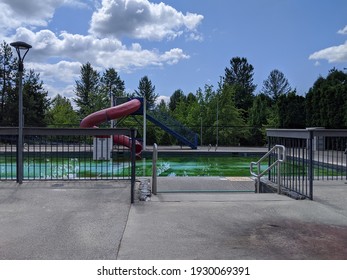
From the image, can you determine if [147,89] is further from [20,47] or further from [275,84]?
[20,47]

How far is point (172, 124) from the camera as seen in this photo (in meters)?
25.8

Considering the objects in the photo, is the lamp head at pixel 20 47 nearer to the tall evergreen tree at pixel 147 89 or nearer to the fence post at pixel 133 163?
the fence post at pixel 133 163

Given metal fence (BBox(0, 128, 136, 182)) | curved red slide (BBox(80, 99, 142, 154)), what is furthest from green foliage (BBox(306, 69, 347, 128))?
metal fence (BBox(0, 128, 136, 182))

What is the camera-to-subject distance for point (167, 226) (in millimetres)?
4828

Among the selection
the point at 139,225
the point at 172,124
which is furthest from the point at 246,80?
the point at 139,225

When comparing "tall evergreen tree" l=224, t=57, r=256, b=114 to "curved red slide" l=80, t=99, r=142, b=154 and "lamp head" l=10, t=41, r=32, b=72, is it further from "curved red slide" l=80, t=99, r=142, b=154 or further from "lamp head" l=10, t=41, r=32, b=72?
"lamp head" l=10, t=41, r=32, b=72

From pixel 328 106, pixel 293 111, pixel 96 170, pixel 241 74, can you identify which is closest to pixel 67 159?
pixel 96 170

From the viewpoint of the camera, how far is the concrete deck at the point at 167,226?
3.81m

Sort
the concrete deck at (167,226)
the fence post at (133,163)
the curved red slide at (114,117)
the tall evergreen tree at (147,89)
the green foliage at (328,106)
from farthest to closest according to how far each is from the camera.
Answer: the tall evergreen tree at (147,89) < the green foliage at (328,106) < the curved red slide at (114,117) < the fence post at (133,163) < the concrete deck at (167,226)

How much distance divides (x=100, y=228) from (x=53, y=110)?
39612 millimetres

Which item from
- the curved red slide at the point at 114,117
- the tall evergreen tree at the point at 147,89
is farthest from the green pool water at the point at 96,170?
the tall evergreen tree at the point at 147,89

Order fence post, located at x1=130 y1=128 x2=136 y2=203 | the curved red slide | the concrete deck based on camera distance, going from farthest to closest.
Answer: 1. the curved red slide
2. fence post, located at x1=130 y1=128 x2=136 y2=203
3. the concrete deck

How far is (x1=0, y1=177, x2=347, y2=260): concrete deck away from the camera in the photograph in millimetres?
3814
